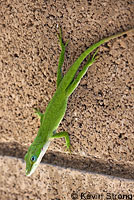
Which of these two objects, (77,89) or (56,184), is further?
(56,184)

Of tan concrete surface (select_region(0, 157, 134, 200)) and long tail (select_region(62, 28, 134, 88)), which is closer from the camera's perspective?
long tail (select_region(62, 28, 134, 88))

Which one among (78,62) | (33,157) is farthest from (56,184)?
(78,62)

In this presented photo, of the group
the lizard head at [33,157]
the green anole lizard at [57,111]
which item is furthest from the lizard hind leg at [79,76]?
the lizard head at [33,157]

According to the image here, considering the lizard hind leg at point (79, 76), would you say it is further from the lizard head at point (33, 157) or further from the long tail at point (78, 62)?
the lizard head at point (33, 157)

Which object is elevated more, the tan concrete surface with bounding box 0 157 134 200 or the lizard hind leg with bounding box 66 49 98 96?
the lizard hind leg with bounding box 66 49 98 96

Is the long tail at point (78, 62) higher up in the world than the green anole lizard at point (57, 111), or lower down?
higher up

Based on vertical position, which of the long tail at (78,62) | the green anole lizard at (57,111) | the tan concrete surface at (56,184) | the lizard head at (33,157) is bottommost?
the tan concrete surface at (56,184)

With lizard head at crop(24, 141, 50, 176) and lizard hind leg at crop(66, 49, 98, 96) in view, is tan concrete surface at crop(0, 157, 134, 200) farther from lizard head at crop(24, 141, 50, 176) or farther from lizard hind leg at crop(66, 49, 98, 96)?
lizard hind leg at crop(66, 49, 98, 96)

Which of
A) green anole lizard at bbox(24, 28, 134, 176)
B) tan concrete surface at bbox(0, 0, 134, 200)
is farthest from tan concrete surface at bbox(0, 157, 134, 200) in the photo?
green anole lizard at bbox(24, 28, 134, 176)

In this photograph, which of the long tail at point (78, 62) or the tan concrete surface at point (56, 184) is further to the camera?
the tan concrete surface at point (56, 184)

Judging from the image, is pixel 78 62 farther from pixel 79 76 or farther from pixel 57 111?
pixel 57 111
